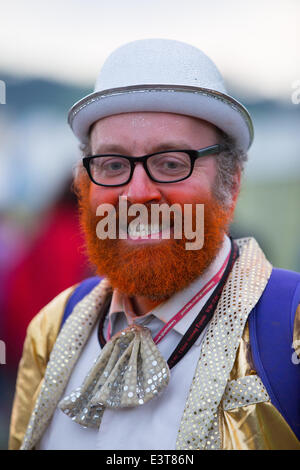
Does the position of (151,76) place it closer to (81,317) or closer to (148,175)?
(148,175)

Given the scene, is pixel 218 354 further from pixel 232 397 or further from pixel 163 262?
pixel 163 262

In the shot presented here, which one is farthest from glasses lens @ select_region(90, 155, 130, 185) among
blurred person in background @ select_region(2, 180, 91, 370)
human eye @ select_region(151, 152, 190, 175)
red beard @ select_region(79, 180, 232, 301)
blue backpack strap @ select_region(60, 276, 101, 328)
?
blurred person in background @ select_region(2, 180, 91, 370)

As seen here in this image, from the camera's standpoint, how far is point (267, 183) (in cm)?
452

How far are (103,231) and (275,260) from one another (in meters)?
3.29

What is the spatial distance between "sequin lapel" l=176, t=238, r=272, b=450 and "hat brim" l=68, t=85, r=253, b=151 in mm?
511

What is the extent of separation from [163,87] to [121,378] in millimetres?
937

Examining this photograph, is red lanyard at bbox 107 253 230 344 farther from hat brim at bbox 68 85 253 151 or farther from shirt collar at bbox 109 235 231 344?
hat brim at bbox 68 85 253 151

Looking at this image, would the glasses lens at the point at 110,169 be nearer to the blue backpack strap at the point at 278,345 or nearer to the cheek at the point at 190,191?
the cheek at the point at 190,191

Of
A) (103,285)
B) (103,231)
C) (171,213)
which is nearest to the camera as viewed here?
(171,213)

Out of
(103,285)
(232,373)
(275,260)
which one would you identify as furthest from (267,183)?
(232,373)

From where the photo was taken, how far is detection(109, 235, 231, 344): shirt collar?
141 cm

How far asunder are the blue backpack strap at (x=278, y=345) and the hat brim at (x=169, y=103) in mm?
594

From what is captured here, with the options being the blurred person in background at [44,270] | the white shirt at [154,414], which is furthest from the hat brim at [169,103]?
the blurred person in background at [44,270]

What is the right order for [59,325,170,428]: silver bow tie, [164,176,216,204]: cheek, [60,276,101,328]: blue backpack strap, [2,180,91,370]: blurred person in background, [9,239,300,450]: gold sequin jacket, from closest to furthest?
[9,239,300,450]: gold sequin jacket < [59,325,170,428]: silver bow tie < [164,176,216,204]: cheek < [60,276,101,328]: blue backpack strap < [2,180,91,370]: blurred person in background
